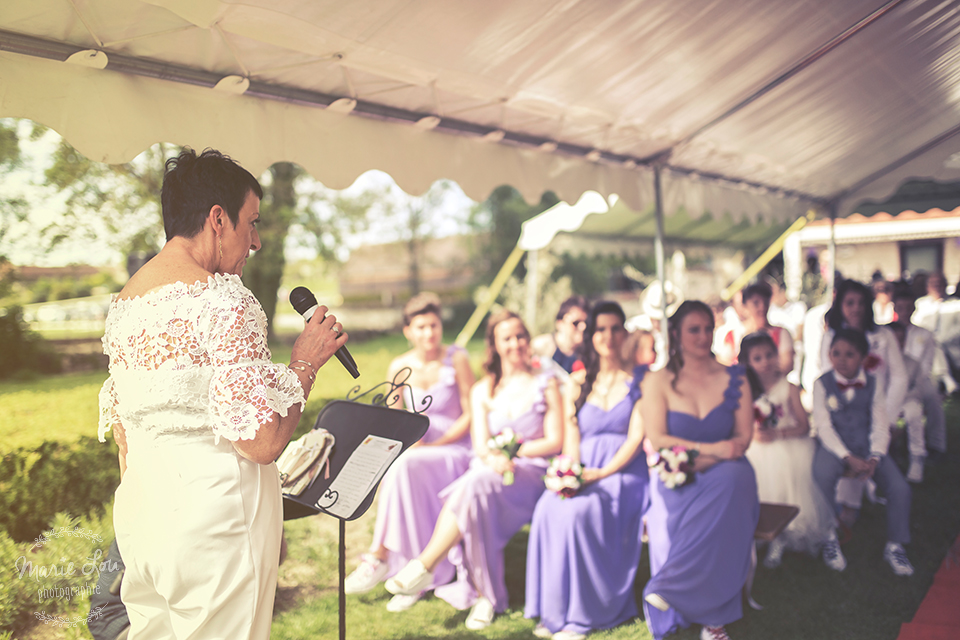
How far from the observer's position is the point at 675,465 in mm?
3410

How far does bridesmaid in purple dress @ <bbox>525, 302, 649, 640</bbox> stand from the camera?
3.55 metres

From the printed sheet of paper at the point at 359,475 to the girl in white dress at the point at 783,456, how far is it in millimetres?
2926

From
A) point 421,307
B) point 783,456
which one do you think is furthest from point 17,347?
point 783,456

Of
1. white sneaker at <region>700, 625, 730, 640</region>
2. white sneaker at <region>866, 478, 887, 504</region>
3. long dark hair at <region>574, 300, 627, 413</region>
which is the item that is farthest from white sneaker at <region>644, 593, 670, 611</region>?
white sneaker at <region>866, 478, 887, 504</region>

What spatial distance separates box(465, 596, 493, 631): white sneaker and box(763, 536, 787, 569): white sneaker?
1987 mm

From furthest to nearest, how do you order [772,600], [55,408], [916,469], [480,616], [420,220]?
[420,220] → [916,469] → [55,408] → [772,600] → [480,616]

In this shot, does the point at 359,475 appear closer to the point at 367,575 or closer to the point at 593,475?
the point at 593,475

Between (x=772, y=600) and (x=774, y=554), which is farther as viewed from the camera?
(x=774, y=554)

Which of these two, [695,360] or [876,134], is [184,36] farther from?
[876,134]

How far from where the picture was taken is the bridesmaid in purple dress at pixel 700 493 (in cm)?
334

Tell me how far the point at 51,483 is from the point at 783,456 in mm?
4737

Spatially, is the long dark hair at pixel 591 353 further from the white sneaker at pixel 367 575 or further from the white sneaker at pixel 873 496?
the white sneaker at pixel 873 496

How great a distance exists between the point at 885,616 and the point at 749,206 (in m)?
4.11

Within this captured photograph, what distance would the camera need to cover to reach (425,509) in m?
4.32
